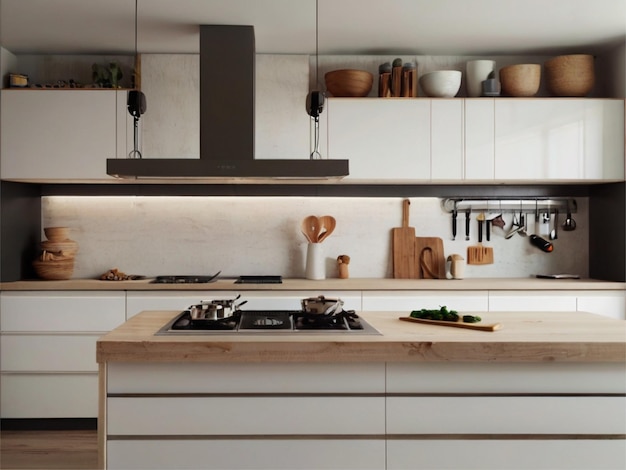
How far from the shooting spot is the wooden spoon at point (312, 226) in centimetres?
450

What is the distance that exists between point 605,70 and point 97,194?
13.2 feet

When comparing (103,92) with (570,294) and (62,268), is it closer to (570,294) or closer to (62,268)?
(62,268)

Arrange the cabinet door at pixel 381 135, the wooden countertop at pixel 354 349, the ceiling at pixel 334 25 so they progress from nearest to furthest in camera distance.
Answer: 1. the wooden countertop at pixel 354 349
2. the ceiling at pixel 334 25
3. the cabinet door at pixel 381 135

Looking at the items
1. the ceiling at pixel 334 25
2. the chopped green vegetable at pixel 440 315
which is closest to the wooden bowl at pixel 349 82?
the ceiling at pixel 334 25

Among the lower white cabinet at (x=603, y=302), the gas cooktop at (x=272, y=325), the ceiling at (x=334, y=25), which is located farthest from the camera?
the lower white cabinet at (x=603, y=302)

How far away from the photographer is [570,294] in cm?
402

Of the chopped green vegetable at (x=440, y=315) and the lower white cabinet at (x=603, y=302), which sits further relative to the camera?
the lower white cabinet at (x=603, y=302)

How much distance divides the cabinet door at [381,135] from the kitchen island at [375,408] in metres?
2.13

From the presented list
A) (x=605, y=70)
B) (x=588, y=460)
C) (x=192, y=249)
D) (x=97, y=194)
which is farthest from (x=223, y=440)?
(x=605, y=70)

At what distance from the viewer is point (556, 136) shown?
4.16 meters

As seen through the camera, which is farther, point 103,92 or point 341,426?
point 103,92

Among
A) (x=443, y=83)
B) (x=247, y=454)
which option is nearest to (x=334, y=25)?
(x=443, y=83)

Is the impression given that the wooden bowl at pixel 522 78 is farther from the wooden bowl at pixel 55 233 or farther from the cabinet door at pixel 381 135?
the wooden bowl at pixel 55 233

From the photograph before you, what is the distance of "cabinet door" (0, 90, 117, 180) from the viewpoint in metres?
4.05
